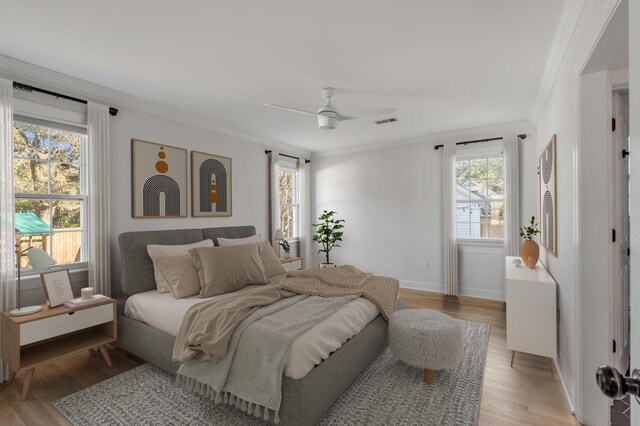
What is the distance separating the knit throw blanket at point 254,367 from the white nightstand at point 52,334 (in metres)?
1.05

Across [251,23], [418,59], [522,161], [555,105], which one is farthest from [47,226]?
[522,161]

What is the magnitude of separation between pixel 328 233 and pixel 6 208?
14.3ft

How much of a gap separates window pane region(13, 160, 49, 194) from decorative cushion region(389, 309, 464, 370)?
3.45 m

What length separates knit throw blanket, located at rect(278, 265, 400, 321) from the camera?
116 inches

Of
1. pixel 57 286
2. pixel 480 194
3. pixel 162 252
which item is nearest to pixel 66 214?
pixel 57 286

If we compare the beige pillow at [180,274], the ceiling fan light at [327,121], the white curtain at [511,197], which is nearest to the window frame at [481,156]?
the white curtain at [511,197]

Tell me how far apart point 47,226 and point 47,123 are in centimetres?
96

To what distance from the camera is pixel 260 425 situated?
2.11 m

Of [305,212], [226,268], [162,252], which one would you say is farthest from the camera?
[305,212]

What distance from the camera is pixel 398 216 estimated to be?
18.6 feet

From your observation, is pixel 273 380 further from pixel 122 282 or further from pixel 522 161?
pixel 522 161

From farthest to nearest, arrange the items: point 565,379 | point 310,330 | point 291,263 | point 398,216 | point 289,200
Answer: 1. point 289,200
2. point 398,216
3. point 291,263
4. point 565,379
5. point 310,330

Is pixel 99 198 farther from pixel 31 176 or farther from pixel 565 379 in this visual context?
pixel 565 379

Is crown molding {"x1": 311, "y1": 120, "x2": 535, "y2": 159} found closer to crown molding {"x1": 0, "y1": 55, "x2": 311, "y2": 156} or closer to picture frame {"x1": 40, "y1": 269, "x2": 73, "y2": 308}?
crown molding {"x1": 0, "y1": 55, "x2": 311, "y2": 156}
